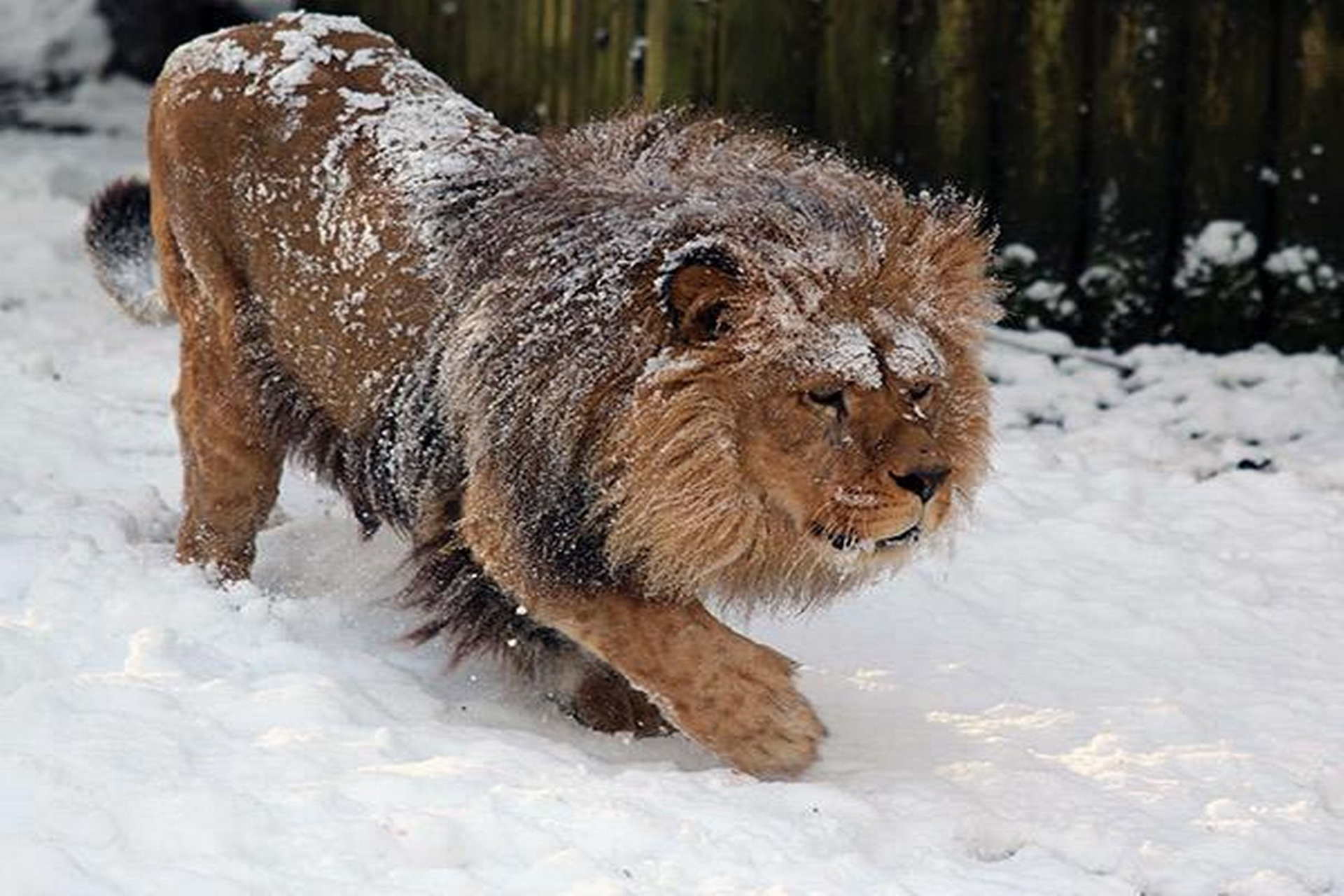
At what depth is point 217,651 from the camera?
4.40 m

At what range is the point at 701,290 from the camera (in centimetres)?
401

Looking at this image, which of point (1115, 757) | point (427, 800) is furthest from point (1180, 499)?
point (427, 800)

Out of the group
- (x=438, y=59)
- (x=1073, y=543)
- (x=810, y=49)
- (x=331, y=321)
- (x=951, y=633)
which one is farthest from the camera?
(x=438, y=59)

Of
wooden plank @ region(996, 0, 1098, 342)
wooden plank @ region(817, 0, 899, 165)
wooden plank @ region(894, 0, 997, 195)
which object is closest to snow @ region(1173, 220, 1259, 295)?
wooden plank @ region(996, 0, 1098, 342)

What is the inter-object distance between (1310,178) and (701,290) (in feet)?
11.5

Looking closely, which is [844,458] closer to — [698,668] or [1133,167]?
[698,668]

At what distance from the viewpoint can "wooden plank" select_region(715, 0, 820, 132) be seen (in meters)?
7.53

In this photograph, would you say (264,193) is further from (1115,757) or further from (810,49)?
(810,49)

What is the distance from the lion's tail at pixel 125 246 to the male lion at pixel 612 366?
109 cm

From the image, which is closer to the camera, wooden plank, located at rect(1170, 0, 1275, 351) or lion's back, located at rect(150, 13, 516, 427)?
lion's back, located at rect(150, 13, 516, 427)

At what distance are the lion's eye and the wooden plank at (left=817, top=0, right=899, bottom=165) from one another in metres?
3.54

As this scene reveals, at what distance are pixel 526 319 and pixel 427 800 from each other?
883 mm

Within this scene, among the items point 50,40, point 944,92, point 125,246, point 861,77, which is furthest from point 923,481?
point 50,40

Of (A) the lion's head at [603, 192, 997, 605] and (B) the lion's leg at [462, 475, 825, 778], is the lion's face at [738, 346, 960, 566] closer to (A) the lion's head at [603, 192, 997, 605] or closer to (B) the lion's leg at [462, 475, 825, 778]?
(A) the lion's head at [603, 192, 997, 605]
